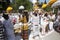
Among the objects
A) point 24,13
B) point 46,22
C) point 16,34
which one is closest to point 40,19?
point 46,22

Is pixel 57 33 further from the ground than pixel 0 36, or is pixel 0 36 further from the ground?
pixel 57 33

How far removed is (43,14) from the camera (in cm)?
1320

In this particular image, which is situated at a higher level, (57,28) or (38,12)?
(57,28)

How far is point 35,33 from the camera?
1224 cm

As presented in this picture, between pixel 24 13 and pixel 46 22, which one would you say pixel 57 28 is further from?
pixel 46 22

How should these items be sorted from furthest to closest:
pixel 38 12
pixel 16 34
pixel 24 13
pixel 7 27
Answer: pixel 38 12
pixel 24 13
pixel 16 34
pixel 7 27

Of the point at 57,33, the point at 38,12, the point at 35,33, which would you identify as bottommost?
the point at 35,33

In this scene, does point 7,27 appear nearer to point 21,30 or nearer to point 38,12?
point 21,30

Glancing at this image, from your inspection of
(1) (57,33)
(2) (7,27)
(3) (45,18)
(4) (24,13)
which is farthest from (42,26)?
(1) (57,33)

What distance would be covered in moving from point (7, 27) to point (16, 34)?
122cm

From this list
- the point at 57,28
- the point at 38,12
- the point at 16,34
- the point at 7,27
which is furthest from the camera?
the point at 38,12

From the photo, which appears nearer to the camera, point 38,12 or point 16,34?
point 16,34

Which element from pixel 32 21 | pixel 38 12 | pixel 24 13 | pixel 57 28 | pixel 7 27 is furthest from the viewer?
pixel 38 12

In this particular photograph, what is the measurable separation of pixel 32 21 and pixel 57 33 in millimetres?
7065
